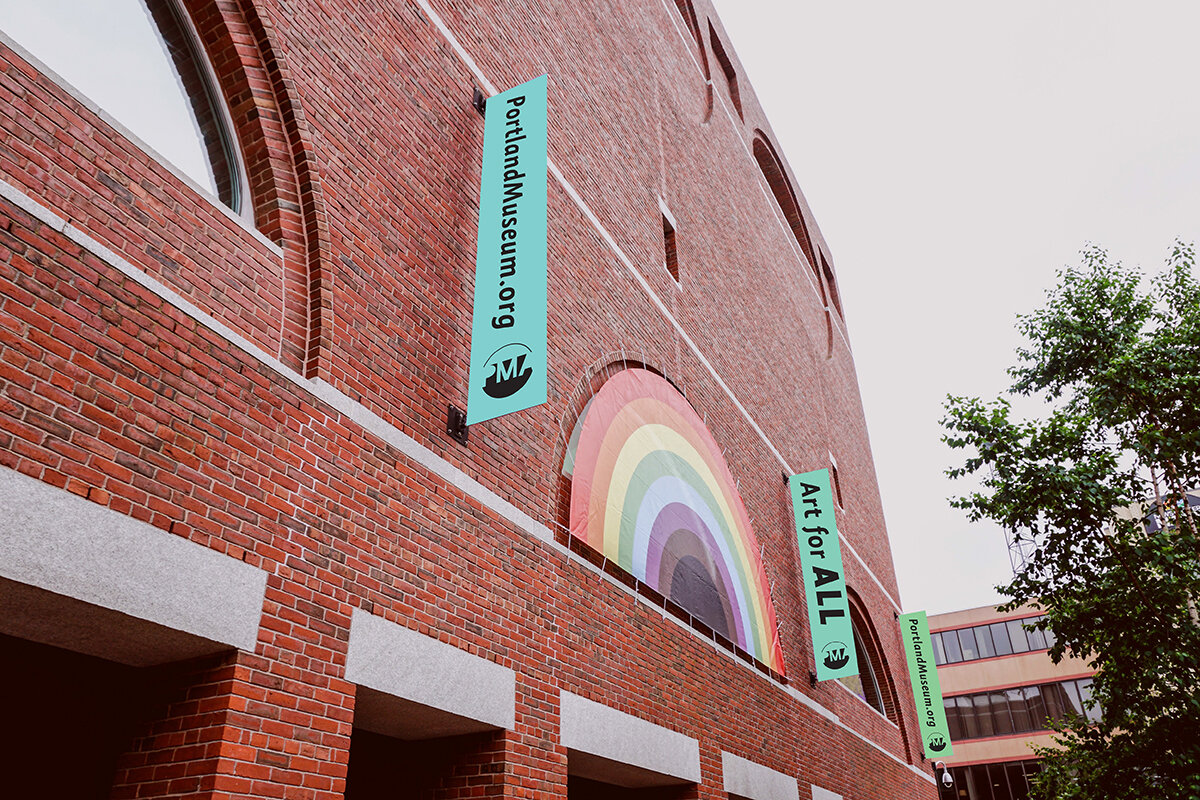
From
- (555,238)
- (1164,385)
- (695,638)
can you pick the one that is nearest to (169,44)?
(555,238)

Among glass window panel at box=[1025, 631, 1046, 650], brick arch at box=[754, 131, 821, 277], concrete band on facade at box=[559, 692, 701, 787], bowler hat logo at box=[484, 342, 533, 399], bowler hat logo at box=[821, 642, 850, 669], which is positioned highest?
brick arch at box=[754, 131, 821, 277]

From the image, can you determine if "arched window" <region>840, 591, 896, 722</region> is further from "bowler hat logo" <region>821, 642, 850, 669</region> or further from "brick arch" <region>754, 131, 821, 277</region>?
"brick arch" <region>754, 131, 821, 277</region>

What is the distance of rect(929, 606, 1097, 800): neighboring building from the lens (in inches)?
1873

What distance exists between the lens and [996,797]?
4869 centimetres

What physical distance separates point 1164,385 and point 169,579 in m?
14.5

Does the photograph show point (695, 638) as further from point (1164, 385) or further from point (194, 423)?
point (1164, 385)

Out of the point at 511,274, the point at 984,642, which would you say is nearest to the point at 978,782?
the point at 984,642

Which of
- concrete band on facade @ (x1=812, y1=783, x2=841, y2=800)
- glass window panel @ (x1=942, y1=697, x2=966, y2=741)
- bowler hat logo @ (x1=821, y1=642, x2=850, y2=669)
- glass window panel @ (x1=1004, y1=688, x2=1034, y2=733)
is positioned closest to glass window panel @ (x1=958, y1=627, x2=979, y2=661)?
glass window panel @ (x1=942, y1=697, x2=966, y2=741)

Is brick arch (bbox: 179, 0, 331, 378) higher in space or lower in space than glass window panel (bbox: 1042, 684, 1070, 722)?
lower

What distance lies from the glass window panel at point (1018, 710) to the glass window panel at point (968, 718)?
2.14m

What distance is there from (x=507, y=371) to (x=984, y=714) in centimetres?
5243

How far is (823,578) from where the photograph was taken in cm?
1490

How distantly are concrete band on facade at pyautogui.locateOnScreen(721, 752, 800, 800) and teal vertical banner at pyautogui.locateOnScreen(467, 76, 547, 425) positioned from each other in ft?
20.1

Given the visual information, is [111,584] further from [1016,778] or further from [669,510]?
[1016,778]
